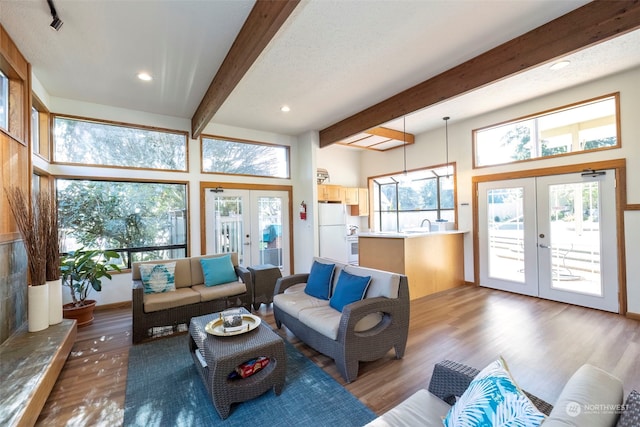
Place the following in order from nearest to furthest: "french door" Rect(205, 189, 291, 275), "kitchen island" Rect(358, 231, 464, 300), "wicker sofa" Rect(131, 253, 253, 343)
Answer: "wicker sofa" Rect(131, 253, 253, 343), "kitchen island" Rect(358, 231, 464, 300), "french door" Rect(205, 189, 291, 275)

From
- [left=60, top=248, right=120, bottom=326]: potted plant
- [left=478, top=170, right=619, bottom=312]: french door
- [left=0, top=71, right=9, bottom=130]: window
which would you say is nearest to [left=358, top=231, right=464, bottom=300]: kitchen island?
[left=478, top=170, right=619, bottom=312]: french door

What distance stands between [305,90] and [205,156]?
8.25 ft

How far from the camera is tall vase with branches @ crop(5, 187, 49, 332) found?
103 inches

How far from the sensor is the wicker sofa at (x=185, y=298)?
313 centimetres

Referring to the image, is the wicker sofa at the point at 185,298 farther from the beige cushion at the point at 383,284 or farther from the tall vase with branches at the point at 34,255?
the beige cushion at the point at 383,284

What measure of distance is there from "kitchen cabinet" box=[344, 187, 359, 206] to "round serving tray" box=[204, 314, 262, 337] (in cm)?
489

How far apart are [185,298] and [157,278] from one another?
19.5 inches

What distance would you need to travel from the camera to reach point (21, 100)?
2.96 m

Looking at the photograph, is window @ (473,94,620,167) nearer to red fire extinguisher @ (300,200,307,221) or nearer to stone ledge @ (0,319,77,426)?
red fire extinguisher @ (300,200,307,221)

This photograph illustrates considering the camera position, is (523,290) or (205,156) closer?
(523,290)

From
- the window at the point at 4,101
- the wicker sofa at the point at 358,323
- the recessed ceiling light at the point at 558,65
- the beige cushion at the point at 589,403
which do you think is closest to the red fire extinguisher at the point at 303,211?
the wicker sofa at the point at 358,323

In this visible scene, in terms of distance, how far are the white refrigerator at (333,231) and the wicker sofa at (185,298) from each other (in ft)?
7.71

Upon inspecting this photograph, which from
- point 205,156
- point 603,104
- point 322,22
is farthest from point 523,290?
point 205,156

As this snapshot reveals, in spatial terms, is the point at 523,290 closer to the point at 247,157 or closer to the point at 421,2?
the point at 421,2
